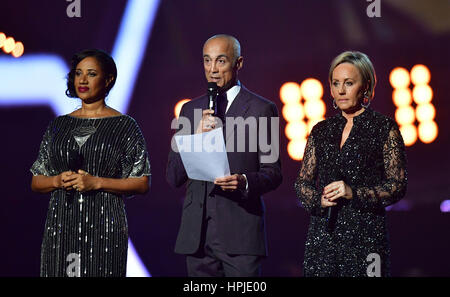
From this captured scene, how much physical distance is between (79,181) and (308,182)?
995 millimetres

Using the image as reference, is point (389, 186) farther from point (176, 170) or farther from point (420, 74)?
point (420, 74)

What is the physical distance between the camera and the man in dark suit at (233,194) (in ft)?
9.25

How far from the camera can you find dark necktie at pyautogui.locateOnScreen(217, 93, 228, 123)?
2965 millimetres

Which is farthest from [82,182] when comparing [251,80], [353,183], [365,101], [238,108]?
[251,80]

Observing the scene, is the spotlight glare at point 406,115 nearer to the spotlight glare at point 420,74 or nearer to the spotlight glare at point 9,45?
the spotlight glare at point 420,74

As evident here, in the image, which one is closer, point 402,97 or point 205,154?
point 205,154

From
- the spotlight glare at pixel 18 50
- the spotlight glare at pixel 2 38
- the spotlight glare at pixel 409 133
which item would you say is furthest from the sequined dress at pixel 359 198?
the spotlight glare at pixel 2 38

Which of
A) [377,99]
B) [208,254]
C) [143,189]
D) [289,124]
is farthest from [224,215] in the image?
[377,99]

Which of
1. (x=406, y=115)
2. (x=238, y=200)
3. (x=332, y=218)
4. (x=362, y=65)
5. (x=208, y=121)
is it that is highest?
(x=406, y=115)

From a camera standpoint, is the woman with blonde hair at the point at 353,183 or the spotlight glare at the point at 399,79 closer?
the woman with blonde hair at the point at 353,183

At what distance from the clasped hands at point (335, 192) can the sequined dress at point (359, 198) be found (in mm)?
29

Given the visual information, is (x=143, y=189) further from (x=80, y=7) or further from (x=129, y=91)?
(x=80, y=7)

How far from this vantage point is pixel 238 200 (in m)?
2.87
